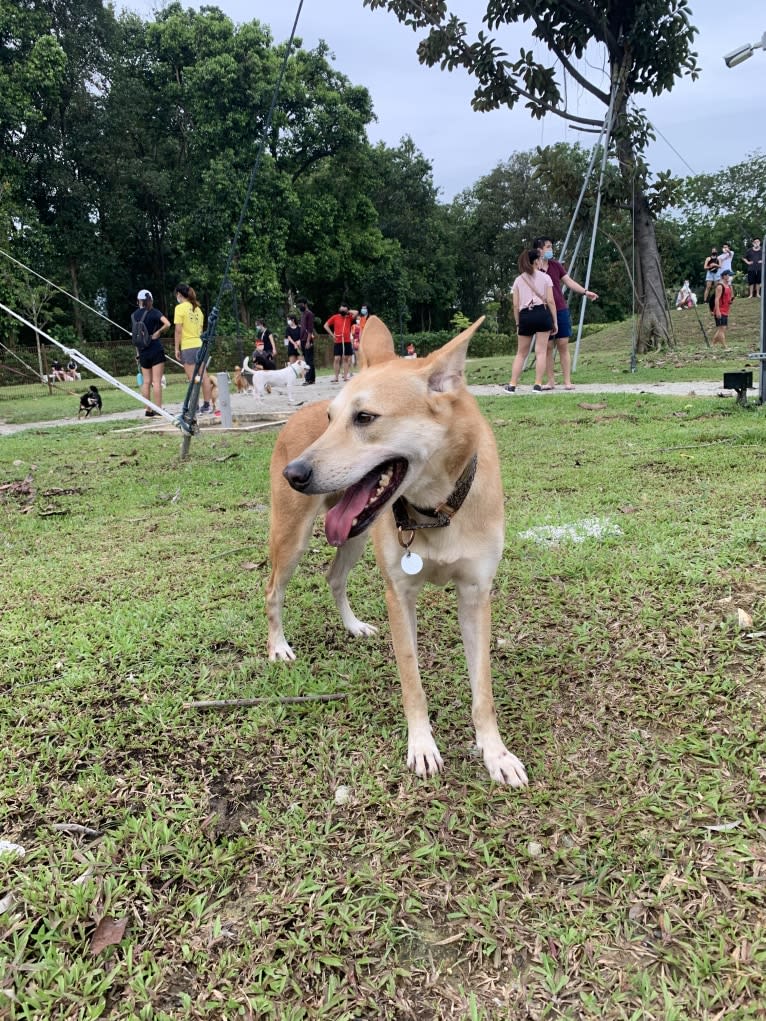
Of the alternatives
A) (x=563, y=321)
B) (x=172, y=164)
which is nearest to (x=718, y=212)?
(x=172, y=164)

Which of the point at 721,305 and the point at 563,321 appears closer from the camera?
the point at 563,321

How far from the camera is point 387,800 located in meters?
2.11

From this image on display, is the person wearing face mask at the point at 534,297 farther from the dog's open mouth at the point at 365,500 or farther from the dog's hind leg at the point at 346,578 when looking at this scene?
the dog's open mouth at the point at 365,500

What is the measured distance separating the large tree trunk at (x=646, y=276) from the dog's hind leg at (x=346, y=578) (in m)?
14.4

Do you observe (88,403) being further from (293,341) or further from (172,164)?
(172,164)

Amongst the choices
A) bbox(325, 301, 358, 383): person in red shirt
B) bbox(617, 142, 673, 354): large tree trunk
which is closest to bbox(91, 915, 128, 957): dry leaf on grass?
bbox(617, 142, 673, 354): large tree trunk

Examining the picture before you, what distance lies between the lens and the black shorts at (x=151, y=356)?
11.3 m

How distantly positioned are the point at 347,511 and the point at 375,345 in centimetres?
109

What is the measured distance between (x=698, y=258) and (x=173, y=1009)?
64.6 m

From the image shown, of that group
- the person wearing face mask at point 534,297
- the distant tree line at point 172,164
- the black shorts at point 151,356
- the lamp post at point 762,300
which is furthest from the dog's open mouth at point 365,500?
the distant tree line at point 172,164

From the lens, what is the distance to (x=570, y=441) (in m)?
6.94

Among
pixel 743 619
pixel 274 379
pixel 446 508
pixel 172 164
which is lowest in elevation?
pixel 743 619

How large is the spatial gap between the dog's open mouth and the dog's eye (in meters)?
0.16

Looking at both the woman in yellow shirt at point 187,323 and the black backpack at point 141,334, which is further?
the black backpack at point 141,334
